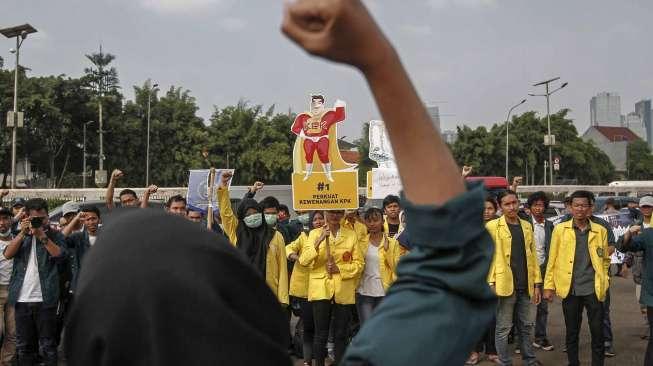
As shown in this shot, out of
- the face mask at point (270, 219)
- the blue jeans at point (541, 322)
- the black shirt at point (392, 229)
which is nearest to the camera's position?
the face mask at point (270, 219)

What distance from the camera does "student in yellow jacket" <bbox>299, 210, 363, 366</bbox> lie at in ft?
22.7

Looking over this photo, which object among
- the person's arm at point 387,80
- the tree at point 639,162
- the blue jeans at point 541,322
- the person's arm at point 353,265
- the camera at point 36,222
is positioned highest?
the tree at point 639,162

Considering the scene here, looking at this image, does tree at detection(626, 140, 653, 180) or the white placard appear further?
tree at detection(626, 140, 653, 180)

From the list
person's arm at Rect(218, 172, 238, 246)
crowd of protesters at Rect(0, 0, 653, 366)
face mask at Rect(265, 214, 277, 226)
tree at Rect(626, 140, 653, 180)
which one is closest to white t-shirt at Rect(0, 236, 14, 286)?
person's arm at Rect(218, 172, 238, 246)

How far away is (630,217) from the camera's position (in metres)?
13.4

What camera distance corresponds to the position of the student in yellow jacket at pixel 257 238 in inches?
278

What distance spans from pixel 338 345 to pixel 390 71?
6.50m

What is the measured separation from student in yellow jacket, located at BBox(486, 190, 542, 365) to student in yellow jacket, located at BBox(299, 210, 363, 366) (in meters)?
1.50

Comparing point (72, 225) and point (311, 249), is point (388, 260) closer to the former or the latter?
point (311, 249)

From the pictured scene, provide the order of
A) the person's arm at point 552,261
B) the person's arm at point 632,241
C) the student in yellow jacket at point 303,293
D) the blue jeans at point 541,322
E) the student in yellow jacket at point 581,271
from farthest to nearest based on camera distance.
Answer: the blue jeans at point 541,322
the student in yellow jacket at point 303,293
the person's arm at point 552,261
the student in yellow jacket at point 581,271
the person's arm at point 632,241

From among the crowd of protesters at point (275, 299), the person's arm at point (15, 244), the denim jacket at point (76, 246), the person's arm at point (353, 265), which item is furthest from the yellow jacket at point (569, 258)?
the crowd of protesters at point (275, 299)

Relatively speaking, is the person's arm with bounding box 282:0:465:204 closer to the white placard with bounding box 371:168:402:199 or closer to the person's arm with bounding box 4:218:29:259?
the person's arm with bounding box 4:218:29:259

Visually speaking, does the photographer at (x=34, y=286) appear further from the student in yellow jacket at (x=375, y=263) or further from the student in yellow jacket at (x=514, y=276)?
the student in yellow jacket at (x=514, y=276)

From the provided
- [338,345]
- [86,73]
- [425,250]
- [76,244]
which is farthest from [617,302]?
[86,73]
